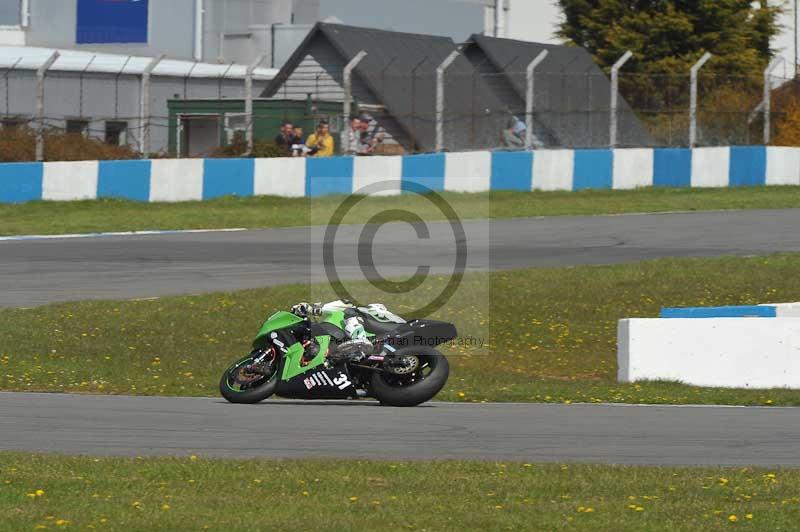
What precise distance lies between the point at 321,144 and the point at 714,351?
1578cm

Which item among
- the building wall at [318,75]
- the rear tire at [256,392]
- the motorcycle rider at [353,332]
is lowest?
the rear tire at [256,392]

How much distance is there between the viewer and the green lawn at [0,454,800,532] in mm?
6629

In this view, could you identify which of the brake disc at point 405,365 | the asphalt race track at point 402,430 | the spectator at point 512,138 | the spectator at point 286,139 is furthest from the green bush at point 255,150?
the brake disc at point 405,365

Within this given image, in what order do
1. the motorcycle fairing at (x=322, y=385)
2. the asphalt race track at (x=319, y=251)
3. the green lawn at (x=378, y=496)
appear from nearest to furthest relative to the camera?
the green lawn at (x=378, y=496)
the motorcycle fairing at (x=322, y=385)
the asphalt race track at (x=319, y=251)

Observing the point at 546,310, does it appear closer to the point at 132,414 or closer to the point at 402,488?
the point at 132,414

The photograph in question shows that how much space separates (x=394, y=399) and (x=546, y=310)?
5471 mm

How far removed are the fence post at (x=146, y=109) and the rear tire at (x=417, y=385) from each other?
1649 centimetres

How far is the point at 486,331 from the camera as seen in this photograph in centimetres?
1489

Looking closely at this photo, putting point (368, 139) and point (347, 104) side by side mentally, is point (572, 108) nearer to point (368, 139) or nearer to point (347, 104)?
point (368, 139)

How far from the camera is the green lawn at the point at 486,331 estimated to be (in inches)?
471

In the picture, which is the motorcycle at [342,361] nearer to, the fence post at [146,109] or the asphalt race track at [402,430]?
the asphalt race track at [402,430]

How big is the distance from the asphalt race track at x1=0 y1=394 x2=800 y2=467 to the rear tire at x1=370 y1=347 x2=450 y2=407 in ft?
0.32

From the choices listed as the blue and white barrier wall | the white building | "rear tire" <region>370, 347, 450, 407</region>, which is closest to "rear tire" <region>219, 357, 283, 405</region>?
"rear tire" <region>370, 347, 450, 407</region>

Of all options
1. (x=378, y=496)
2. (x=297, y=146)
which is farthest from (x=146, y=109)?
(x=378, y=496)
